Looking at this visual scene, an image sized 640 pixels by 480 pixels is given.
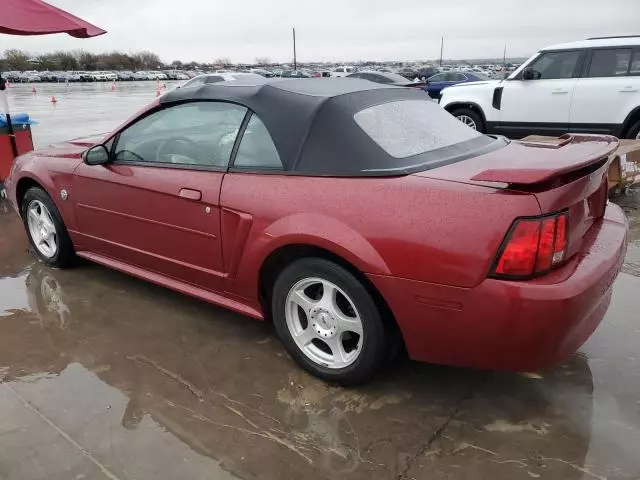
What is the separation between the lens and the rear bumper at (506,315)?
6.92 ft

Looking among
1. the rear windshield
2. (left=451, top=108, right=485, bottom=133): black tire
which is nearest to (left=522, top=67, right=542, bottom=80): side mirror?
(left=451, top=108, right=485, bottom=133): black tire

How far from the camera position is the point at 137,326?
340 cm

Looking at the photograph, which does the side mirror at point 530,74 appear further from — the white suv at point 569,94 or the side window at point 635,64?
the side window at point 635,64

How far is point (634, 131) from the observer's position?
7613 millimetres

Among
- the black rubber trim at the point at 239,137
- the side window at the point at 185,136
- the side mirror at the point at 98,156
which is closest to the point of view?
the black rubber trim at the point at 239,137

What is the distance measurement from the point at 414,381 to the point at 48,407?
183 cm

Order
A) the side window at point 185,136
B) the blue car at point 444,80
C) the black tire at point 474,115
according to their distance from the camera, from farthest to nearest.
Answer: the blue car at point 444,80
the black tire at point 474,115
the side window at point 185,136

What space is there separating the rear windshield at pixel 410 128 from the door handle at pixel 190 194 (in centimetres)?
97

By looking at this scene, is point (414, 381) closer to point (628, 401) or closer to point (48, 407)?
point (628, 401)

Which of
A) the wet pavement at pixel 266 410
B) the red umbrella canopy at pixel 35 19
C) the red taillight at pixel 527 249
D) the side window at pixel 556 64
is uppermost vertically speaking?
the red umbrella canopy at pixel 35 19

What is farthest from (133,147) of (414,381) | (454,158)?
(414,381)

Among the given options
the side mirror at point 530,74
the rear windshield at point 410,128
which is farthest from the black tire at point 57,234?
the side mirror at point 530,74

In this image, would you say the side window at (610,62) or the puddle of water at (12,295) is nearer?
the puddle of water at (12,295)

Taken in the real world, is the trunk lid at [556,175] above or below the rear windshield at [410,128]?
below
